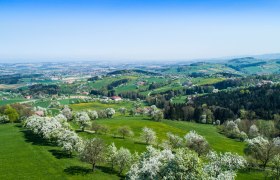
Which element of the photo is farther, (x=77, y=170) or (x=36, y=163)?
(x=36, y=163)

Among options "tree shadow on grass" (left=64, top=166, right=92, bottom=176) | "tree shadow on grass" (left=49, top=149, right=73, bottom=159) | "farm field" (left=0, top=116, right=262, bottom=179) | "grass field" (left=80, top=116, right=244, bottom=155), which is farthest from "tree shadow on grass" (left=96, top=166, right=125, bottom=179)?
"grass field" (left=80, top=116, right=244, bottom=155)

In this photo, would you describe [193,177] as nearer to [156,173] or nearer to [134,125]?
[156,173]

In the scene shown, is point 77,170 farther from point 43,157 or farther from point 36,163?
point 43,157

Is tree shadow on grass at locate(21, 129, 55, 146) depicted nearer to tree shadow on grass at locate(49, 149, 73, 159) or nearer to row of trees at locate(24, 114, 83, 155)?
row of trees at locate(24, 114, 83, 155)

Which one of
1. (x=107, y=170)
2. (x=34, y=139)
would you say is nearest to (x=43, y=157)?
(x=107, y=170)

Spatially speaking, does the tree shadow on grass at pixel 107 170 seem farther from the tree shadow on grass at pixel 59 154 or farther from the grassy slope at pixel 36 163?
the tree shadow on grass at pixel 59 154

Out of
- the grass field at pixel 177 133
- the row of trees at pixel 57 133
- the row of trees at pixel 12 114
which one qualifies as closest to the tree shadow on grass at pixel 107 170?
the row of trees at pixel 57 133

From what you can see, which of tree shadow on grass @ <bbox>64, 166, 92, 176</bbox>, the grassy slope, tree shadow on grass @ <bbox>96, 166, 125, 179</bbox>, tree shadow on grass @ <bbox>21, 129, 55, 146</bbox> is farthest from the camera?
tree shadow on grass @ <bbox>21, 129, 55, 146</bbox>

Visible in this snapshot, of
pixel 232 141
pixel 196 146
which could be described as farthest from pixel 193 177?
pixel 232 141
